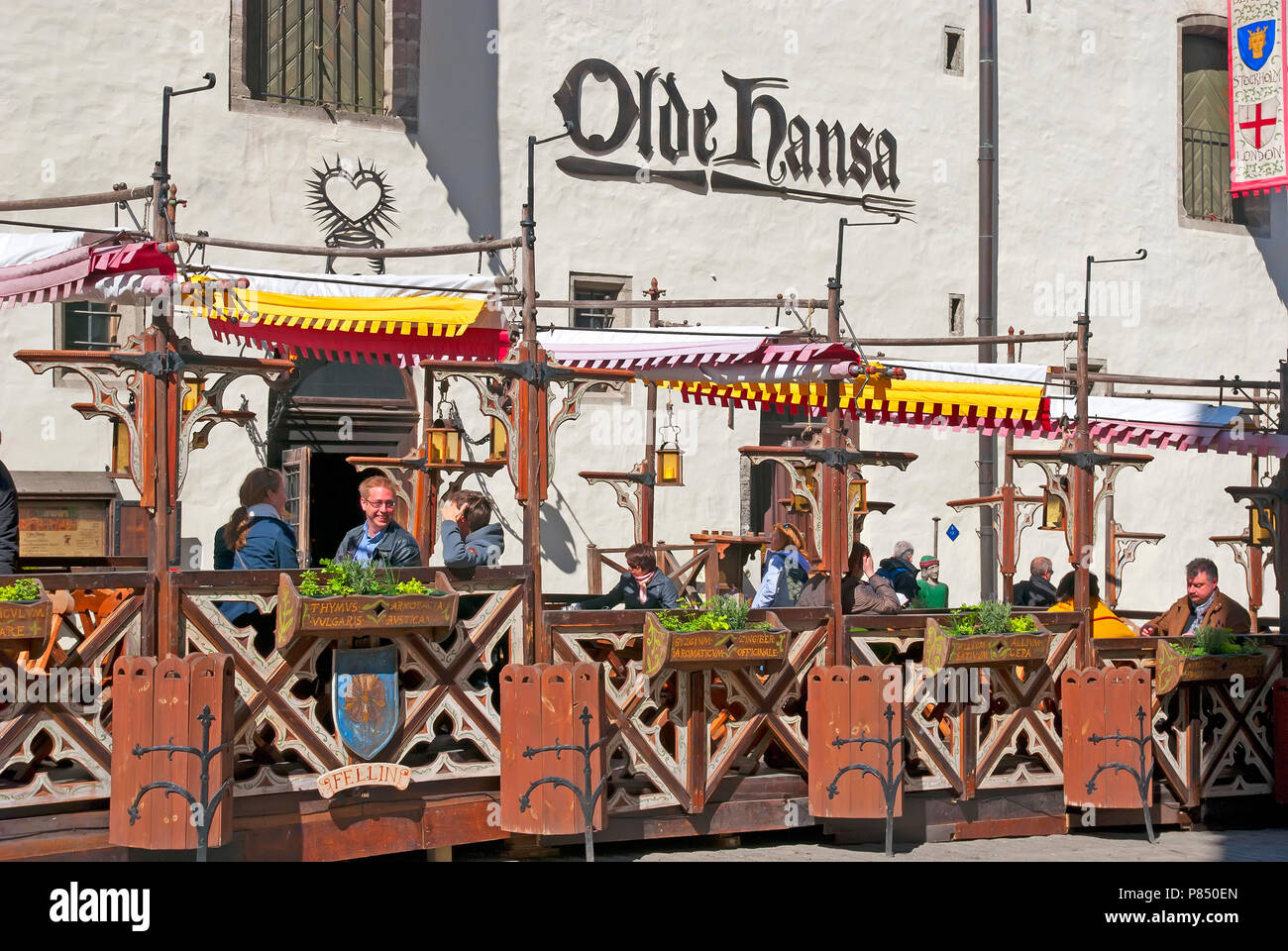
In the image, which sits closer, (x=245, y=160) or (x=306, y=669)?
(x=306, y=669)

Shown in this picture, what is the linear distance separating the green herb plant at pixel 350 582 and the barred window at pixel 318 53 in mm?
8620

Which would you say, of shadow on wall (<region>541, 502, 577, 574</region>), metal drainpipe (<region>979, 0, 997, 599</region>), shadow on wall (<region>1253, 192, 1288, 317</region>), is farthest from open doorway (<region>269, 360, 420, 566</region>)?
shadow on wall (<region>1253, 192, 1288, 317</region>)

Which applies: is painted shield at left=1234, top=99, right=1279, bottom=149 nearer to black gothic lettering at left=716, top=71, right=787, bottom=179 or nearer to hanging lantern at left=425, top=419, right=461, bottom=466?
black gothic lettering at left=716, top=71, right=787, bottom=179

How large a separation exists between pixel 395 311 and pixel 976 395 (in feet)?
14.4

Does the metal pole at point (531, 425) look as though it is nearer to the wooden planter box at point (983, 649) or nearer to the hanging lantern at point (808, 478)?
the hanging lantern at point (808, 478)

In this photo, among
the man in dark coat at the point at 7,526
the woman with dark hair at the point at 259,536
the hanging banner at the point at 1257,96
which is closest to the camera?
the man in dark coat at the point at 7,526

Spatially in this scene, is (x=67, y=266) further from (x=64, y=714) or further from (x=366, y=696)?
(x=366, y=696)

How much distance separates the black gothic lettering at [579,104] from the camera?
1775 cm

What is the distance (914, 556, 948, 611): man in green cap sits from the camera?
16.8 metres

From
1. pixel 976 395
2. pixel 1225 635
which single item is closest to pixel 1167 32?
pixel 976 395

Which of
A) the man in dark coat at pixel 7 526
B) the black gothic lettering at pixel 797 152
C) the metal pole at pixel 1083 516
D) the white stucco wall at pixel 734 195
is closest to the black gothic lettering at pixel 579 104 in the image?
the white stucco wall at pixel 734 195
